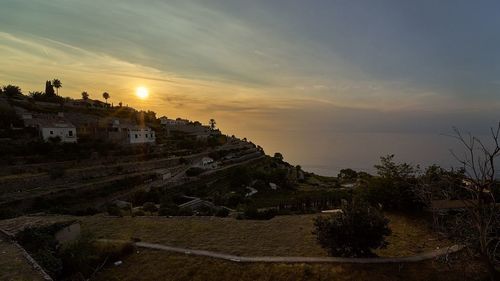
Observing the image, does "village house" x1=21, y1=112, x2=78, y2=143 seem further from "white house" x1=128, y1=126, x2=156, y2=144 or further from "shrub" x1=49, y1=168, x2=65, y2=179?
"shrub" x1=49, y1=168, x2=65, y2=179

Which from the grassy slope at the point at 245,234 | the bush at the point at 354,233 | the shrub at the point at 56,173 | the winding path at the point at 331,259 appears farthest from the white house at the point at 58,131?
the bush at the point at 354,233

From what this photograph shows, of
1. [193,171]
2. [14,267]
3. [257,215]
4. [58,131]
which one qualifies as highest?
[58,131]

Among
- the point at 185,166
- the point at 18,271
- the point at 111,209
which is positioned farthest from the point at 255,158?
the point at 18,271

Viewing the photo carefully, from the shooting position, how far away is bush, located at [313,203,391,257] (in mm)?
14454

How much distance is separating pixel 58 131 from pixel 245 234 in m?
56.3

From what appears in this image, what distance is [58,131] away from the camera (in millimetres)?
61281

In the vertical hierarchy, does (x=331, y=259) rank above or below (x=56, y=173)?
above

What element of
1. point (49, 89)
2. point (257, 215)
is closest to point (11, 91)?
point (49, 89)

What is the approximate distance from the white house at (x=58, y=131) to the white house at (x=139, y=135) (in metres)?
10.8

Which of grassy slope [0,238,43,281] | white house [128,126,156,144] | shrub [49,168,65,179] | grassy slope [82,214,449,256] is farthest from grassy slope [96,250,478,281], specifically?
white house [128,126,156,144]

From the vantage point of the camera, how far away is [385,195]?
837 inches

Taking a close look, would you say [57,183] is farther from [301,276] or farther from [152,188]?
[301,276]

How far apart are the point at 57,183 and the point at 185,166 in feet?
75.9

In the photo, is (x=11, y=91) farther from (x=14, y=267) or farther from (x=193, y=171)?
(x=14, y=267)
